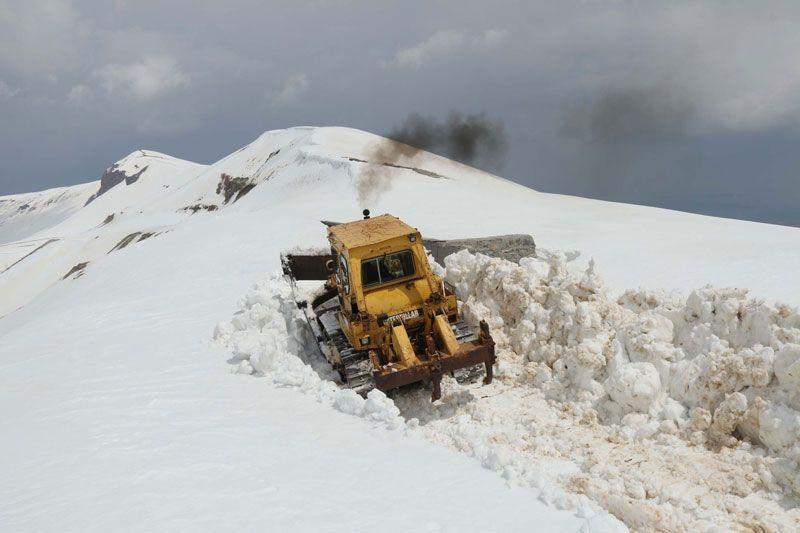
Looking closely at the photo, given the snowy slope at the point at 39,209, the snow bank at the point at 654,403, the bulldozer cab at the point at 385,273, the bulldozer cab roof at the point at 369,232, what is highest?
the snowy slope at the point at 39,209

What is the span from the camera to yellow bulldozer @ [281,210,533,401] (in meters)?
8.34

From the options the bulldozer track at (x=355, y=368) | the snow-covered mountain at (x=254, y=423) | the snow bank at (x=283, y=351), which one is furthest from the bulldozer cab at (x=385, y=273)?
the snow-covered mountain at (x=254, y=423)

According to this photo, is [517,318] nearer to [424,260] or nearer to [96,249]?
[424,260]

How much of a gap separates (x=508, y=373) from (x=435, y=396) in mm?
1423

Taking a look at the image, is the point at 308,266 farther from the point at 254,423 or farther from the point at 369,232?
the point at 254,423

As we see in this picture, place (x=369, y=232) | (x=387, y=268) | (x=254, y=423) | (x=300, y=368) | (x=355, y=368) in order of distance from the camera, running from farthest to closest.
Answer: (x=369, y=232)
(x=387, y=268)
(x=300, y=368)
(x=355, y=368)
(x=254, y=423)

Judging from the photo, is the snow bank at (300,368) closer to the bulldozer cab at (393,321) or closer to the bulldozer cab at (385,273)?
the bulldozer cab at (393,321)

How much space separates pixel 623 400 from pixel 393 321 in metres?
3.51

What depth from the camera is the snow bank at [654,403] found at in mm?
5789

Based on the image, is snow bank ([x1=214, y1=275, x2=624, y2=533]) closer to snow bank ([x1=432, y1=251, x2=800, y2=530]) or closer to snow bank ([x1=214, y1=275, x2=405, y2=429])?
snow bank ([x1=214, y1=275, x2=405, y2=429])

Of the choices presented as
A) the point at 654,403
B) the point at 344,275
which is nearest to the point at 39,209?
the point at 344,275

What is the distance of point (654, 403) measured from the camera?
7.25 m

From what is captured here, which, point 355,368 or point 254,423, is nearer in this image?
point 254,423

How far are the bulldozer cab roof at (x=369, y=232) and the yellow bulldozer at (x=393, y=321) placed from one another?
0.06ft
